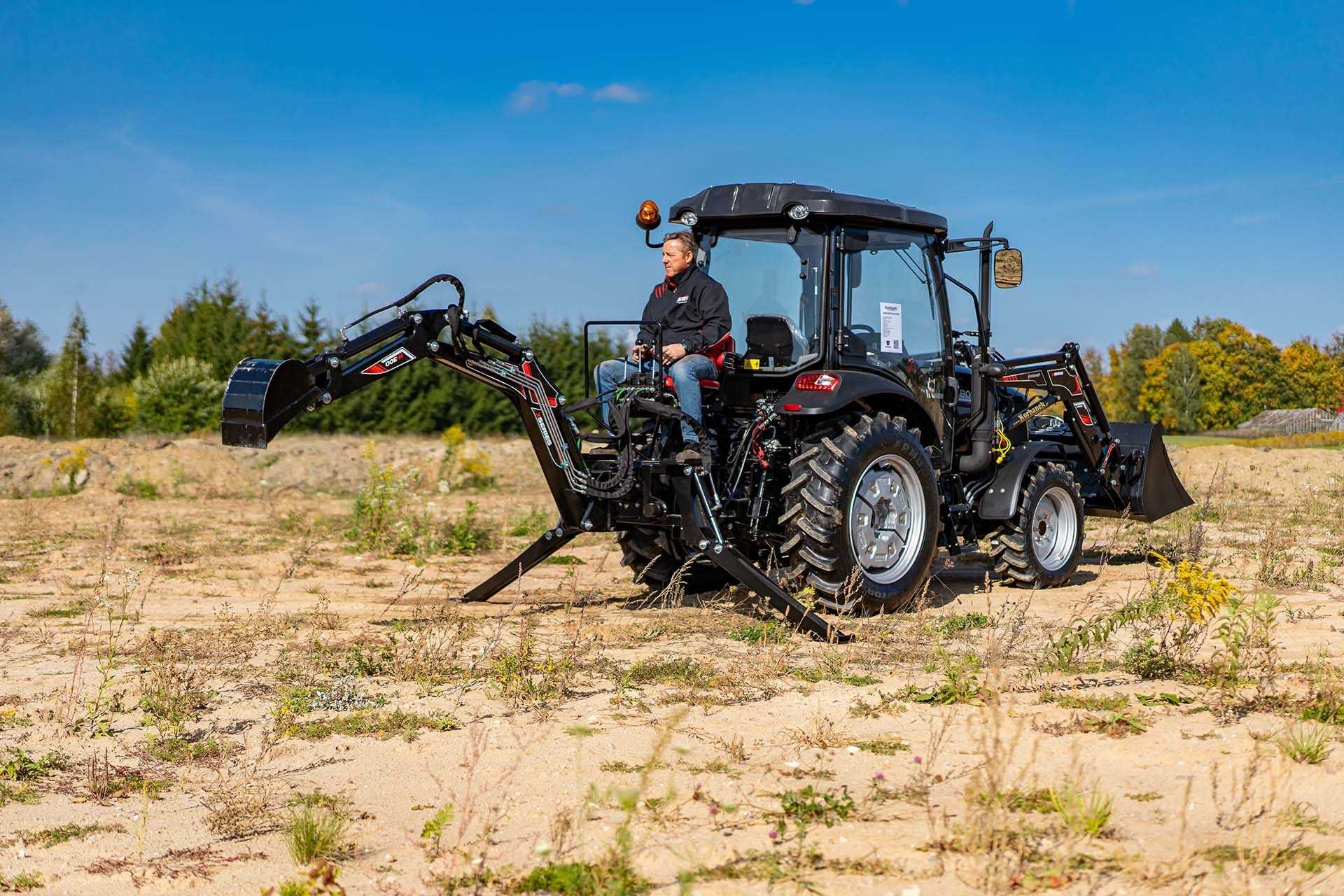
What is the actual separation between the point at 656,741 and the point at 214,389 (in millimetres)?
26288

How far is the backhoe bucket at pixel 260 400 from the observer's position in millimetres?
6121

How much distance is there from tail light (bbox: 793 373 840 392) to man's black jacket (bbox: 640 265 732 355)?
0.56m

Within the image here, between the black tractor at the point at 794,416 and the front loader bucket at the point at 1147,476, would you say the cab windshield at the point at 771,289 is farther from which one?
the front loader bucket at the point at 1147,476

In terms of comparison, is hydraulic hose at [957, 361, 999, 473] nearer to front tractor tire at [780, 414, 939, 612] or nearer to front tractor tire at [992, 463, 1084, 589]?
front tractor tire at [992, 463, 1084, 589]

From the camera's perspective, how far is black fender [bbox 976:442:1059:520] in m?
9.15

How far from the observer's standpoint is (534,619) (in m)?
7.31

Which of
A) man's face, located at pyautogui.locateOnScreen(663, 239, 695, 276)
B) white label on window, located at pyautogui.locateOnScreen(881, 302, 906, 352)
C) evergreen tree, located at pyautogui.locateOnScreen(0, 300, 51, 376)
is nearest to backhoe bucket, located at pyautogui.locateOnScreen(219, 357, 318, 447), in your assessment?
man's face, located at pyautogui.locateOnScreen(663, 239, 695, 276)

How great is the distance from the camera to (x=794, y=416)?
7715mm

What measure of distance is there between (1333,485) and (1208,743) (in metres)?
15.8

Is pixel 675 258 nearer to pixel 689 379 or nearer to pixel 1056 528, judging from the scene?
pixel 689 379

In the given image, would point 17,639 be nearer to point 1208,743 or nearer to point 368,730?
point 368,730

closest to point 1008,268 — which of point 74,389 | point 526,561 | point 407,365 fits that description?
point 526,561

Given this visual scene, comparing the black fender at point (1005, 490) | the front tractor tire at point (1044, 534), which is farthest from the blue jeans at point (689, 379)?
the front tractor tire at point (1044, 534)

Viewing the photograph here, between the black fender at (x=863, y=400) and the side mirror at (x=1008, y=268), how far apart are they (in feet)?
3.30
